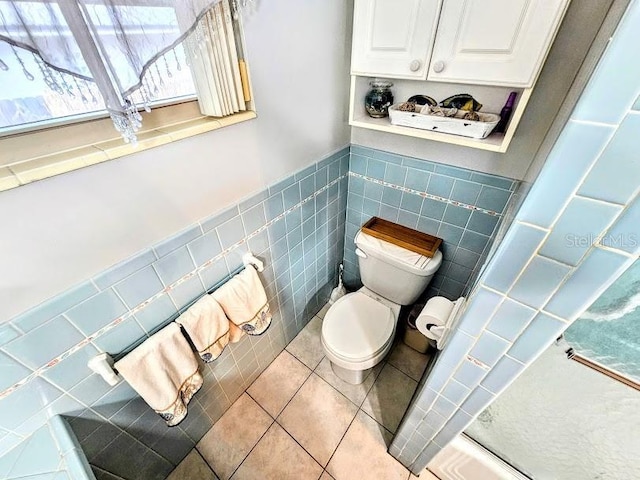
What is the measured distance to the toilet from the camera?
1.31 m

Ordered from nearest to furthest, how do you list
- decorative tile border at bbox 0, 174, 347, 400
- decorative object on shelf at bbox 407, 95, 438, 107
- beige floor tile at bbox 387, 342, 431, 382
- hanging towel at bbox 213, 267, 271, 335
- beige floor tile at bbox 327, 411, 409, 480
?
decorative tile border at bbox 0, 174, 347, 400 → hanging towel at bbox 213, 267, 271, 335 → decorative object on shelf at bbox 407, 95, 438, 107 → beige floor tile at bbox 327, 411, 409, 480 → beige floor tile at bbox 387, 342, 431, 382

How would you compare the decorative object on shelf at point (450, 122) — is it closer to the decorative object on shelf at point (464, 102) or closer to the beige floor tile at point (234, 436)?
the decorative object on shelf at point (464, 102)

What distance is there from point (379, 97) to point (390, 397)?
1.54 metres

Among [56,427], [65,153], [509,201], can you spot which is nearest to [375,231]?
[509,201]

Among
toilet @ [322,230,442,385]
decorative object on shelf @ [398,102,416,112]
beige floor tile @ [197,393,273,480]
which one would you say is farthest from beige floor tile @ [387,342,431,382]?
decorative object on shelf @ [398,102,416,112]

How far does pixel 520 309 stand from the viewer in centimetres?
51

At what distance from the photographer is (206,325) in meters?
0.97

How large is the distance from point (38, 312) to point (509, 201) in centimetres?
154

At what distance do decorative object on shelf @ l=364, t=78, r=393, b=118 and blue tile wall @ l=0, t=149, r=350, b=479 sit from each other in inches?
9.9

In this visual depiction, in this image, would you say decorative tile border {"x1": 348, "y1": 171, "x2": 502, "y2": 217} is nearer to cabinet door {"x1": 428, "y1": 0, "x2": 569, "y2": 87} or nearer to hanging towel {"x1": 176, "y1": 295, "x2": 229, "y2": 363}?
cabinet door {"x1": 428, "y1": 0, "x2": 569, "y2": 87}

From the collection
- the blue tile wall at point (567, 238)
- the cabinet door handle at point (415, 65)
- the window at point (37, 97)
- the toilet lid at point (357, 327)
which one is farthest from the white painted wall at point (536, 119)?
the window at point (37, 97)

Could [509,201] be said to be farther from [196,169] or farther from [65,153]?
[65,153]

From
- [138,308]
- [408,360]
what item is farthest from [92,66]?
[408,360]

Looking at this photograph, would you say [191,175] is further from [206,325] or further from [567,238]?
[567,238]
